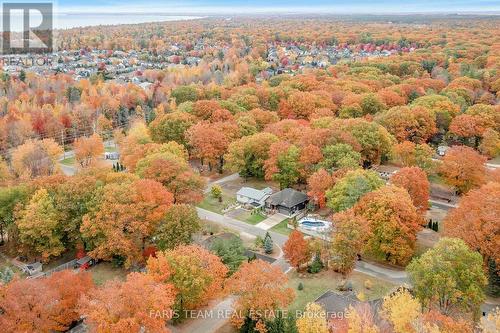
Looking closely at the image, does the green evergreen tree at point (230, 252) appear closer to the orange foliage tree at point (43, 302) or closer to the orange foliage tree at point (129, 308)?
the orange foliage tree at point (129, 308)

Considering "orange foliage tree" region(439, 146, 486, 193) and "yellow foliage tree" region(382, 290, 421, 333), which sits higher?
"orange foliage tree" region(439, 146, 486, 193)

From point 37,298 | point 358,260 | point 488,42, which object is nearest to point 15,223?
point 37,298

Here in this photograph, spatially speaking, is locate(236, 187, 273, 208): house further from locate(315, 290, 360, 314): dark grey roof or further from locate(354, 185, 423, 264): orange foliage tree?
locate(315, 290, 360, 314): dark grey roof

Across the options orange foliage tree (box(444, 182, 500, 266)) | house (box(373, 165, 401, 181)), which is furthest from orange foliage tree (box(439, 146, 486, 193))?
orange foliage tree (box(444, 182, 500, 266))

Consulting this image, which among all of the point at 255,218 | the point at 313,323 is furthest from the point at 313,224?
the point at 313,323

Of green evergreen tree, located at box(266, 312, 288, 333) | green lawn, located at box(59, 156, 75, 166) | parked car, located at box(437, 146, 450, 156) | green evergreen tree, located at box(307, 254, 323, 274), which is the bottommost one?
green lawn, located at box(59, 156, 75, 166)

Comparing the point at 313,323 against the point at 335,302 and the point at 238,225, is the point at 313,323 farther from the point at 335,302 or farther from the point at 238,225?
the point at 238,225

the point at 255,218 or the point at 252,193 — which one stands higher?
the point at 252,193

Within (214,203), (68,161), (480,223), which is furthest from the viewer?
(68,161)
